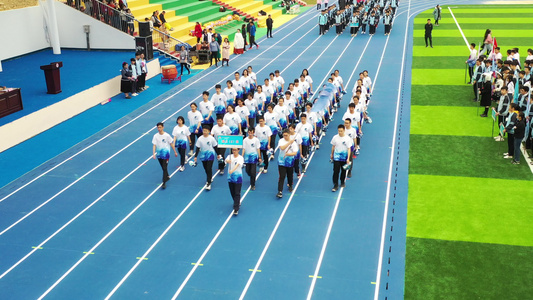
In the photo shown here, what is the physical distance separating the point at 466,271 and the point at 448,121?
9.14 m

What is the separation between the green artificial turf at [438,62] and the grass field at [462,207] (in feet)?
13.1

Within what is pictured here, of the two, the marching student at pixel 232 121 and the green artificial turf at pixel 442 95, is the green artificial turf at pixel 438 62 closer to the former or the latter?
the green artificial turf at pixel 442 95

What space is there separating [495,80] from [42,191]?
14551mm

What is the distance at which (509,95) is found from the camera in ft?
52.1

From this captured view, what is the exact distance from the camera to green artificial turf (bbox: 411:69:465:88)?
22.7m

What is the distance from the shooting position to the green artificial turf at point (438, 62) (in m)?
25.5

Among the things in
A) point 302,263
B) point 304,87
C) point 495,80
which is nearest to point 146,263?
point 302,263

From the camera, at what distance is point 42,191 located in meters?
12.9

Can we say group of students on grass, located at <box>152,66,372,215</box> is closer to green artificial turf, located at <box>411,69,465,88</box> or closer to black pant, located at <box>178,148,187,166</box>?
black pant, located at <box>178,148,187,166</box>

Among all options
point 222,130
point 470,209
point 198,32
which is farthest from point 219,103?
point 198,32

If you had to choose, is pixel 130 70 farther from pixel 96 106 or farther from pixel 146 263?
pixel 146 263

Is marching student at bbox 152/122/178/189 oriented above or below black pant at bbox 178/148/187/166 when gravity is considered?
above

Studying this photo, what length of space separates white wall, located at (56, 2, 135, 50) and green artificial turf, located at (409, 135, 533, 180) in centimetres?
1670

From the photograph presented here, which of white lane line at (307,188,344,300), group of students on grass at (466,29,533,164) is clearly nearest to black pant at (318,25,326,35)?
group of students on grass at (466,29,533,164)
